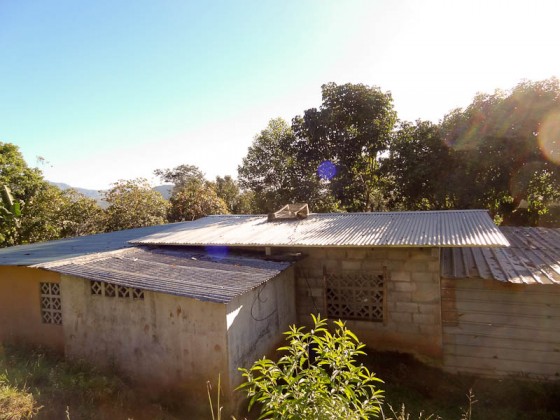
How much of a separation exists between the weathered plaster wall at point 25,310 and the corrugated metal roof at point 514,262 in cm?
878

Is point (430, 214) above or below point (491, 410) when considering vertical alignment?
above

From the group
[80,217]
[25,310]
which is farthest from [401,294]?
[80,217]

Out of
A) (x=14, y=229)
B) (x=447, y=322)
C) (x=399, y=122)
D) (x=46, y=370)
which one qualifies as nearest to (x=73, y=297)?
(x=46, y=370)

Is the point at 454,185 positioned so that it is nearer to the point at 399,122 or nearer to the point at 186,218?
the point at 399,122

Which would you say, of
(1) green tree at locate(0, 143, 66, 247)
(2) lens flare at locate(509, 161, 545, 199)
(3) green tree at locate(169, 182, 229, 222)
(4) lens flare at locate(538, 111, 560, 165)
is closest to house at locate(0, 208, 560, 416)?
(2) lens flare at locate(509, 161, 545, 199)

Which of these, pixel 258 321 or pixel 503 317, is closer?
pixel 258 321

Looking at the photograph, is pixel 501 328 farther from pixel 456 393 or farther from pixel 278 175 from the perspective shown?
pixel 278 175

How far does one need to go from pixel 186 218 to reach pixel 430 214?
61.0 feet

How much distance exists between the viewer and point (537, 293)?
7.01m

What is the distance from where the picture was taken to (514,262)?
308 inches

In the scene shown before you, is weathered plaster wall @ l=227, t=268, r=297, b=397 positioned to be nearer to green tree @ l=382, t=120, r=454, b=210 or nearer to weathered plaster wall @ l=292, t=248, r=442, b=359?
weathered plaster wall @ l=292, t=248, r=442, b=359

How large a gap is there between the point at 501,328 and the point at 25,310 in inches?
417

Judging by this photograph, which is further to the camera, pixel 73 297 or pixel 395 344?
pixel 395 344

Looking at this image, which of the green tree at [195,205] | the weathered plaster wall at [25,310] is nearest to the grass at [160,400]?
the weathered plaster wall at [25,310]
